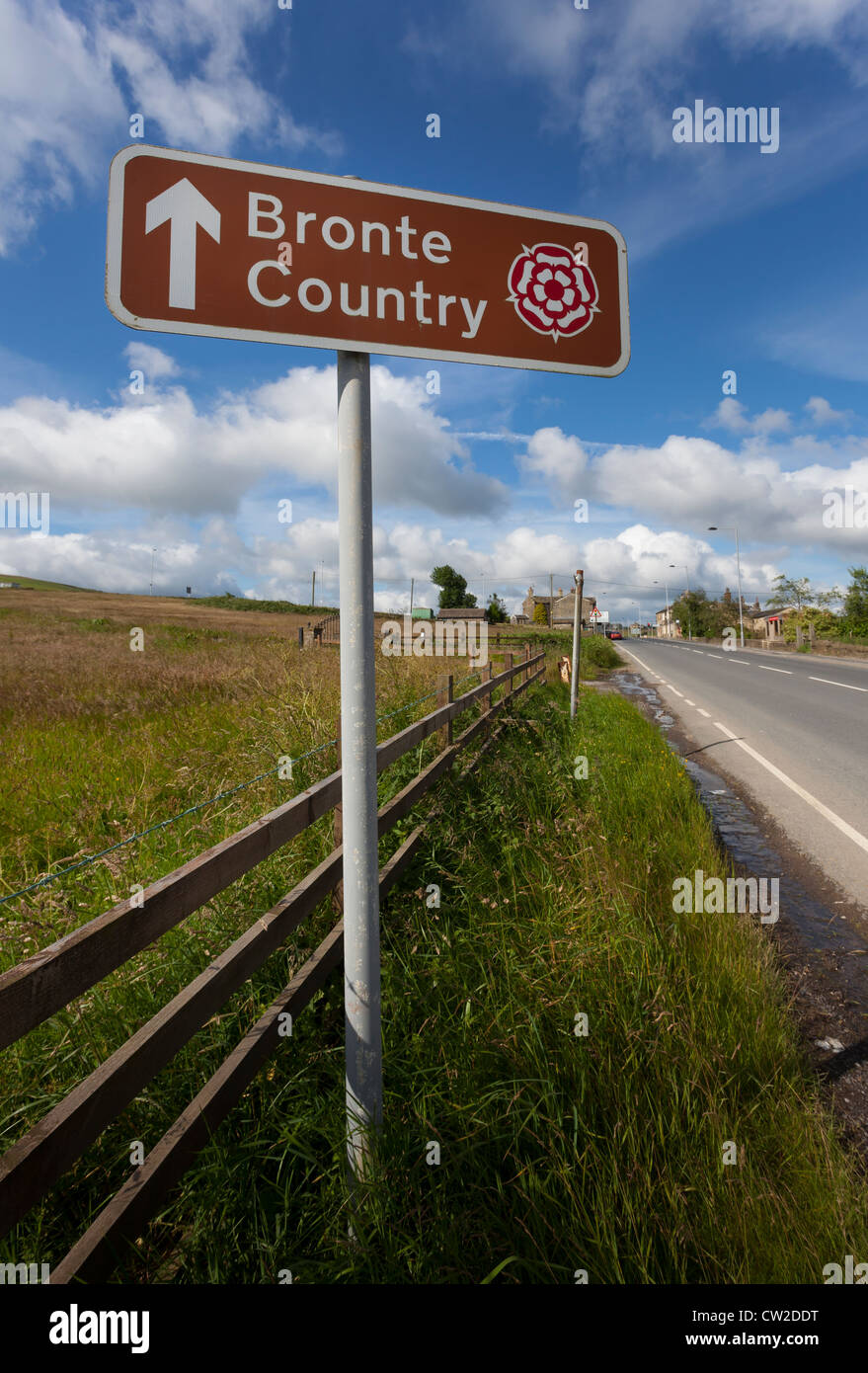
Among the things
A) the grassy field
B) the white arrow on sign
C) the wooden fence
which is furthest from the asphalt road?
the white arrow on sign

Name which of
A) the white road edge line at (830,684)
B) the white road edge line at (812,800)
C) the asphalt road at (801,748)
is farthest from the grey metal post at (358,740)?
the white road edge line at (830,684)

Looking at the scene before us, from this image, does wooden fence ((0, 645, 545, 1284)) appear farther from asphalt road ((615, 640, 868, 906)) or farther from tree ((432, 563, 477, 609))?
tree ((432, 563, 477, 609))

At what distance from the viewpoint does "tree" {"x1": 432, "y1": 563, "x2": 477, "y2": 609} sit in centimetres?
11356

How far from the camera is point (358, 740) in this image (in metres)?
1.54

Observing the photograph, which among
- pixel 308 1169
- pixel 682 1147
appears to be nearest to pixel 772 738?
pixel 682 1147

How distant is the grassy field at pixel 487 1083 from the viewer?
162 centimetres

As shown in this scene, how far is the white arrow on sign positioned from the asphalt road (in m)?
4.92

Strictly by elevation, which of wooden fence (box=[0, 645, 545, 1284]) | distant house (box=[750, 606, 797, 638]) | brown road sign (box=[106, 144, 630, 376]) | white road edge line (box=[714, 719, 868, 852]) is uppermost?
distant house (box=[750, 606, 797, 638])

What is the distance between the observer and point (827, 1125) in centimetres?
215

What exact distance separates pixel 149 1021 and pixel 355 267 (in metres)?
1.87

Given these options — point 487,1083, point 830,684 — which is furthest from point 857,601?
point 487,1083

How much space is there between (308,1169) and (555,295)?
2.39 metres

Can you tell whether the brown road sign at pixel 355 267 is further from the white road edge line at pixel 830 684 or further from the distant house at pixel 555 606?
the distant house at pixel 555 606
